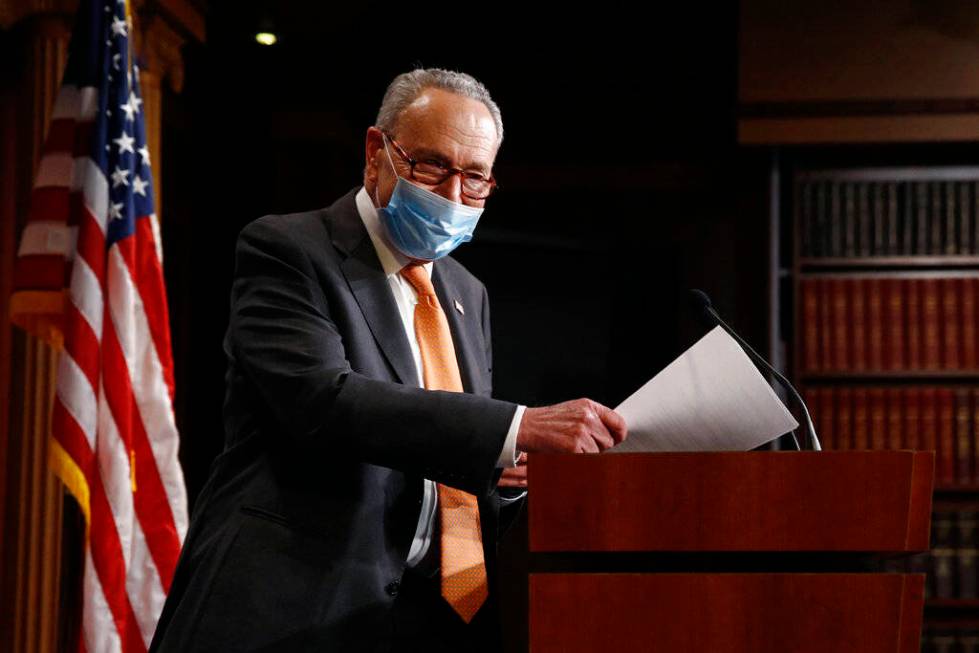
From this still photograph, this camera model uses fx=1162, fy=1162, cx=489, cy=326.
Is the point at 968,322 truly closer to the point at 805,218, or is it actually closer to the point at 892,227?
the point at 892,227

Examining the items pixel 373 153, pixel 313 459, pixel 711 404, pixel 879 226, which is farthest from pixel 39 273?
pixel 879 226

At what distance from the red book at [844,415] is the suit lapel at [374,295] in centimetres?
348

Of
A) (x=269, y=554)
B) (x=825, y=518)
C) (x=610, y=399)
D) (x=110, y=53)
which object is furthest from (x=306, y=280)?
(x=610, y=399)

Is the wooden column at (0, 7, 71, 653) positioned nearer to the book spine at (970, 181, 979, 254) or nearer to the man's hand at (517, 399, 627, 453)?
the man's hand at (517, 399, 627, 453)

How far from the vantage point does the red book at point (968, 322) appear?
4836 millimetres

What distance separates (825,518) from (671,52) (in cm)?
409

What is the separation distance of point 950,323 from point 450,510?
369cm

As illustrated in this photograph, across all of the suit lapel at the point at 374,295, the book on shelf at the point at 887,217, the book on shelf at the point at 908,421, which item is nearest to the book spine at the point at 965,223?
the book on shelf at the point at 887,217

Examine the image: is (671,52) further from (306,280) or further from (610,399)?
(306,280)

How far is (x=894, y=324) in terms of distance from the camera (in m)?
4.88

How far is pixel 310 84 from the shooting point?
18.2 ft

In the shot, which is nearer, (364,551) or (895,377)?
(364,551)

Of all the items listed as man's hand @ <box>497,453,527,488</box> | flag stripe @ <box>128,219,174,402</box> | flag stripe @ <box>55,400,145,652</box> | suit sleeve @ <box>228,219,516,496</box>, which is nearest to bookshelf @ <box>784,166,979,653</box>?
flag stripe @ <box>128,219,174,402</box>

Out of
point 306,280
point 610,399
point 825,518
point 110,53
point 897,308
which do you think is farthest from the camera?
point 610,399
